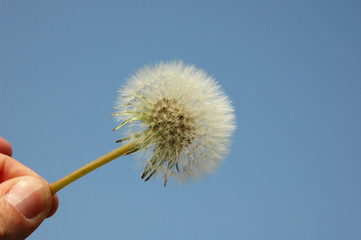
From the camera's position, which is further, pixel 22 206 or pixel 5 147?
pixel 5 147

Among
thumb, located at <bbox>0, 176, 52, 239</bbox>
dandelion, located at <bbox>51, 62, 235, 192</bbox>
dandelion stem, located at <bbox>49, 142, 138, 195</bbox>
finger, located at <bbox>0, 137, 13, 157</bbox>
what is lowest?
thumb, located at <bbox>0, 176, 52, 239</bbox>

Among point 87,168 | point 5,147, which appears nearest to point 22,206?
point 87,168

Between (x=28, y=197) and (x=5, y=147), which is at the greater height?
(x=5, y=147)

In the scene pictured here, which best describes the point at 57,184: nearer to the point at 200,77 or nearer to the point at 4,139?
the point at 200,77

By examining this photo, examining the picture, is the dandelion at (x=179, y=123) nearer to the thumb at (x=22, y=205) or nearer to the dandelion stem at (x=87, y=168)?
the dandelion stem at (x=87, y=168)

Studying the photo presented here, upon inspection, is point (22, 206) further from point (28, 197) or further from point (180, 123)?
point (180, 123)

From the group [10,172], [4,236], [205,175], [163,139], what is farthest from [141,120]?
[10,172]

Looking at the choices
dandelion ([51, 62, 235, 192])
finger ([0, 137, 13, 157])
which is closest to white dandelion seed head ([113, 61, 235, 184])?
dandelion ([51, 62, 235, 192])

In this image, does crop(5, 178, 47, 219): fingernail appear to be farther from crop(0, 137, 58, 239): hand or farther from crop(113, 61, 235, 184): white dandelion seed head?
crop(113, 61, 235, 184): white dandelion seed head
